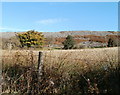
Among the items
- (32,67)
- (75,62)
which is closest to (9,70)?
(32,67)

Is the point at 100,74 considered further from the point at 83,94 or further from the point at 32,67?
the point at 32,67

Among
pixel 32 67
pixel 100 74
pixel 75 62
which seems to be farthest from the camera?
pixel 75 62

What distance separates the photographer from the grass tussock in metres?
4.16

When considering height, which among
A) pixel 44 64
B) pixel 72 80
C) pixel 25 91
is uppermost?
pixel 44 64

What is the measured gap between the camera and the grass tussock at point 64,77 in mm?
4164

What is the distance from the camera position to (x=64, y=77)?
15.1 feet

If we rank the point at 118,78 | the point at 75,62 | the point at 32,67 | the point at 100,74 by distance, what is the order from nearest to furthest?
the point at 118,78, the point at 100,74, the point at 32,67, the point at 75,62

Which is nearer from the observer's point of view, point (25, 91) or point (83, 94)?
point (83, 94)

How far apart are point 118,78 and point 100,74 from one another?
1.57 ft

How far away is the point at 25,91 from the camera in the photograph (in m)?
4.62

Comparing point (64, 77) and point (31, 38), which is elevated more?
point (31, 38)

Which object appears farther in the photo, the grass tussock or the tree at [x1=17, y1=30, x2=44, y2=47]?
the tree at [x1=17, y1=30, x2=44, y2=47]

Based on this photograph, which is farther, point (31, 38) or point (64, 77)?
point (31, 38)

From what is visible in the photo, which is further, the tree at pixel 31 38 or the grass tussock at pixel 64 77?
the tree at pixel 31 38
